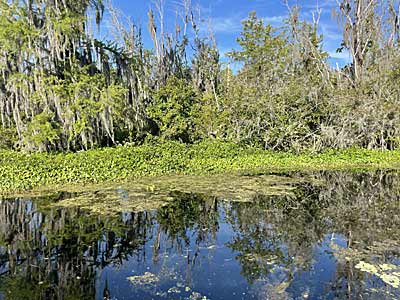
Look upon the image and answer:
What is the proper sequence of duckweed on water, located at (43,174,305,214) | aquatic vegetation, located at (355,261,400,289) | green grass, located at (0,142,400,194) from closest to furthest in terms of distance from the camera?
aquatic vegetation, located at (355,261,400,289)
duckweed on water, located at (43,174,305,214)
green grass, located at (0,142,400,194)

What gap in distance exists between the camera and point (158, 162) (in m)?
14.0

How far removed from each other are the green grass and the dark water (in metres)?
1.95

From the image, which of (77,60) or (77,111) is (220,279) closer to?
(77,111)

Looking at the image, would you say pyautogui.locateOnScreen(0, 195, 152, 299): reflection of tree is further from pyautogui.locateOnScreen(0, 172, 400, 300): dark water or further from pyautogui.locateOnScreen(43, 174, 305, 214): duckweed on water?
pyautogui.locateOnScreen(43, 174, 305, 214): duckweed on water

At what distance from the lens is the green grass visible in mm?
11828

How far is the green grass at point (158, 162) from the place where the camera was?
11.8 meters

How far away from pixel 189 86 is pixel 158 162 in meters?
7.42

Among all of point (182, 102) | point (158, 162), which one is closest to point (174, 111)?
point (182, 102)

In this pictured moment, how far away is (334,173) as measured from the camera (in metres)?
13.7

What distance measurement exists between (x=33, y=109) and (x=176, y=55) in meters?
11.1

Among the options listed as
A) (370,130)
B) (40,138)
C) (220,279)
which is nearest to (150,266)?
(220,279)

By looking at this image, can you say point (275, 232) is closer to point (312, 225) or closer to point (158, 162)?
point (312, 225)

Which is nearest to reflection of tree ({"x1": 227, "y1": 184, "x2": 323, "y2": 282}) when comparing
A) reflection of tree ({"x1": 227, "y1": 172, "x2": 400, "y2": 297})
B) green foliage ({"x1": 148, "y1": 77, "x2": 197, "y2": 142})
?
reflection of tree ({"x1": 227, "y1": 172, "x2": 400, "y2": 297})

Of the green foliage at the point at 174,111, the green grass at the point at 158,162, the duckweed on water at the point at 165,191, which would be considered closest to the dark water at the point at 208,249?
the duckweed on water at the point at 165,191
